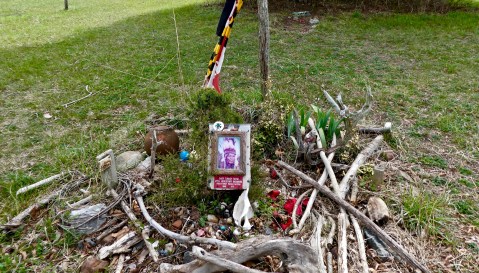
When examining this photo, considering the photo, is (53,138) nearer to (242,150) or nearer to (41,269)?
(41,269)

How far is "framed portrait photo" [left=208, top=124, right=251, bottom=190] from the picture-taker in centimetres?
217

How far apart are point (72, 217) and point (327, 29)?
7.24 m

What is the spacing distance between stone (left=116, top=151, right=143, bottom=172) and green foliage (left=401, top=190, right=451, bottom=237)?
207 centimetres

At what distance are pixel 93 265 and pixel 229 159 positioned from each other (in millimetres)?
1022

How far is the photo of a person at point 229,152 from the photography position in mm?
2221

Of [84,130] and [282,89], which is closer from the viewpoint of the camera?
[84,130]

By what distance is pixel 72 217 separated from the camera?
2.16m

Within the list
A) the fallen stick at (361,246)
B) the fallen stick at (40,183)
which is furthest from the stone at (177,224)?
the fallen stick at (40,183)

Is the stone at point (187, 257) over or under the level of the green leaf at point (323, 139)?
under

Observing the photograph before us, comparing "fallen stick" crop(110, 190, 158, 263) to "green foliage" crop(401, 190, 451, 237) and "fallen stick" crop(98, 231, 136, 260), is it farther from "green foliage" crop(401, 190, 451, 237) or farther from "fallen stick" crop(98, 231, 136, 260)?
"green foliage" crop(401, 190, 451, 237)

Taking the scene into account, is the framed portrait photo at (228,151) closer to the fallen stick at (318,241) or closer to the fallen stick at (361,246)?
the fallen stick at (318,241)

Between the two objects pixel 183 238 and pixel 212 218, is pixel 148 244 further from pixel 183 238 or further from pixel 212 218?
pixel 212 218

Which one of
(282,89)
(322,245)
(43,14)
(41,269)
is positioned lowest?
(41,269)

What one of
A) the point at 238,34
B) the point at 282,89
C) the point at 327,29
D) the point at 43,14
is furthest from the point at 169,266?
the point at 43,14
